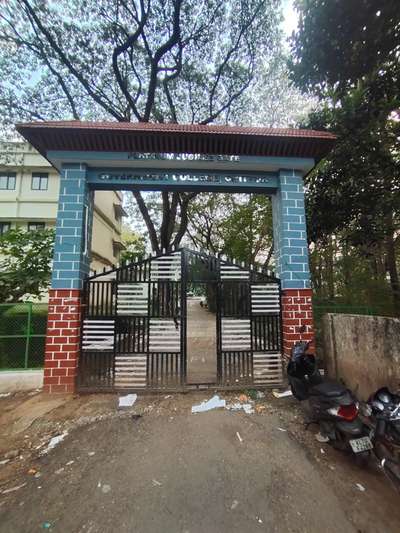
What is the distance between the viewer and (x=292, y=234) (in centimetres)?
458

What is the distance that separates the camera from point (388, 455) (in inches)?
94.4

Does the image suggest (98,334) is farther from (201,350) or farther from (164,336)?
(201,350)

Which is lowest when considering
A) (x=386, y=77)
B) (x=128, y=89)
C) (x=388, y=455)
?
(x=388, y=455)

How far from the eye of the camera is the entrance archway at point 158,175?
13.8 feet

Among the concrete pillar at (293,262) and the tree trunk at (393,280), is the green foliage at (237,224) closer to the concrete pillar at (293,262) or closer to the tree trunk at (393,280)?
the tree trunk at (393,280)

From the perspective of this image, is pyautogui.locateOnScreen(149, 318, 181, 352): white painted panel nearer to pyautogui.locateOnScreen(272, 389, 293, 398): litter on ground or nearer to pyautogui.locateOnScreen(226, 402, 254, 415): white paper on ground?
pyautogui.locateOnScreen(226, 402, 254, 415): white paper on ground

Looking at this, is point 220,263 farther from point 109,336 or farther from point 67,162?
point 67,162

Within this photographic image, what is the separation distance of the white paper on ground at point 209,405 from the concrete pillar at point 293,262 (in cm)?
136

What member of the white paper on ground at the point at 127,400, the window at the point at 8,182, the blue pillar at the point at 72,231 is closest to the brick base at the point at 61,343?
the blue pillar at the point at 72,231

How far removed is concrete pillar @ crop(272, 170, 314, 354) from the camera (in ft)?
14.5

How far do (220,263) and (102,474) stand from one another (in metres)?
3.11

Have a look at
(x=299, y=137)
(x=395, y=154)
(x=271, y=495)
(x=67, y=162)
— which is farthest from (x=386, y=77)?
(x=271, y=495)

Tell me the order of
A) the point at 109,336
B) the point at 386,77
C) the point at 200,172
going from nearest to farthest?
the point at 109,336
the point at 200,172
the point at 386,77

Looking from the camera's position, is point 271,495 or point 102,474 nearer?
point 271,495
